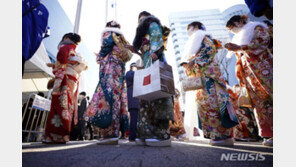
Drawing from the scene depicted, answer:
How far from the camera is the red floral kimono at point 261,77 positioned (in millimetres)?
1666

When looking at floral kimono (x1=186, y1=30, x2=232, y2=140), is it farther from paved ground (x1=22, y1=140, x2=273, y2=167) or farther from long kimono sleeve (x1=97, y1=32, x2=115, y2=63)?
long kimono sleeve (x1=97, y1=32, x2=115, y2=63)

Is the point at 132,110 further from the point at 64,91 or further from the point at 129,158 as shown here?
the point at 129,158

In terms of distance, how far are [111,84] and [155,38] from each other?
789mm

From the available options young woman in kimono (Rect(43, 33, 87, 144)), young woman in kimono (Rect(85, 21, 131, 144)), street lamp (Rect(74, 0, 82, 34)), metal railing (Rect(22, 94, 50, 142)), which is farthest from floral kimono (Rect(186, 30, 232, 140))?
street lamp (Rect(74, 0, 82, 34))

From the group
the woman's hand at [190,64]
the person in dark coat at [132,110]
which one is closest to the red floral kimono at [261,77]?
the woman's hand at [190,64]

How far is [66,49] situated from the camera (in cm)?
205

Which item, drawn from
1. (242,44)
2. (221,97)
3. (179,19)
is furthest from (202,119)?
(179,19)

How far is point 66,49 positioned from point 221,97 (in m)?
2.23

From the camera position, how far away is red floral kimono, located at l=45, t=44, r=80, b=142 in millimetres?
1766

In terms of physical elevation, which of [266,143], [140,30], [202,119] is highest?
[140,30]

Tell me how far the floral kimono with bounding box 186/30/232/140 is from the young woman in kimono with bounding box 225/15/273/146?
30cm

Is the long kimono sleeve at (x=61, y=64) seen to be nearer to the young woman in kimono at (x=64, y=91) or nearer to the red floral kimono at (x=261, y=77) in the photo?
the young woman in kimono at (x=64, y=91)

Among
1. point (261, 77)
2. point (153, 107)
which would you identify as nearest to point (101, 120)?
point (153, 107)

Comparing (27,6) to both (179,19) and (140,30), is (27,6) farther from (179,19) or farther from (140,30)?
(179,19)
